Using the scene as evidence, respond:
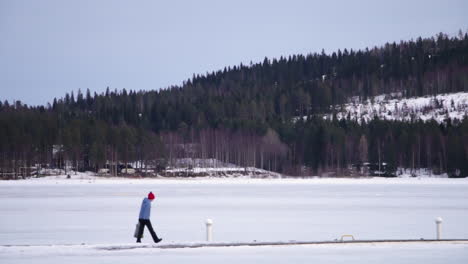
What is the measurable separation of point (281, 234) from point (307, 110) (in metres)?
159

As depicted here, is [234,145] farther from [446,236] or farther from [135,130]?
[446,236]

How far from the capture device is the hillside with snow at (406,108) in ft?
537

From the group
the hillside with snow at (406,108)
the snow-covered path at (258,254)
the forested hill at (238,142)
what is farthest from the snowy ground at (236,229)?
the hillside with snow at (406,108)

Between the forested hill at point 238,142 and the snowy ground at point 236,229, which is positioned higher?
the forested hill at point 238,142

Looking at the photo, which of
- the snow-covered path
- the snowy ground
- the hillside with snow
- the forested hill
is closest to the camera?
the snow-covered path

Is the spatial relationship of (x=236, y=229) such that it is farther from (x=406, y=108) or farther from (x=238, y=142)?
(x=406, y=108)

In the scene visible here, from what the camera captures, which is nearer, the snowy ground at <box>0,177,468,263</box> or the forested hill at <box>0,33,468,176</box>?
the snowy ground at <box>0,177,468,263</box>

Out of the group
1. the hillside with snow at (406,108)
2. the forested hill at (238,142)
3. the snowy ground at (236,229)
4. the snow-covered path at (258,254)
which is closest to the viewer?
the snow-covered path at (258,254)

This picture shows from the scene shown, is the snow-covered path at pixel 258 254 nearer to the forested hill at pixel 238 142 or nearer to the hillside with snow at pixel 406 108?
the forested hill at pixel 238 142

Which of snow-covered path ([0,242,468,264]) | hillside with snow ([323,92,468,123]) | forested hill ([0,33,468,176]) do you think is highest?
hillside with snow ([323,92,468,123])

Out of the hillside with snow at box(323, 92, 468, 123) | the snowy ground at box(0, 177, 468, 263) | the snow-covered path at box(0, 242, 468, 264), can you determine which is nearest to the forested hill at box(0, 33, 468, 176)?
the hillside with snow at box(323, 92, 468, 123)

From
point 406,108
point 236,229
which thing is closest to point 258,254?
point 236,229

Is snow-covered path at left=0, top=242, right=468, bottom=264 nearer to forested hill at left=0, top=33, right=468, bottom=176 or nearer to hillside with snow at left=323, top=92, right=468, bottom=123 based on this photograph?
forested hill at left=0, top=33, right=468, bottom=176

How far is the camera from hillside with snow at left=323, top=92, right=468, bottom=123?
16362 cm
